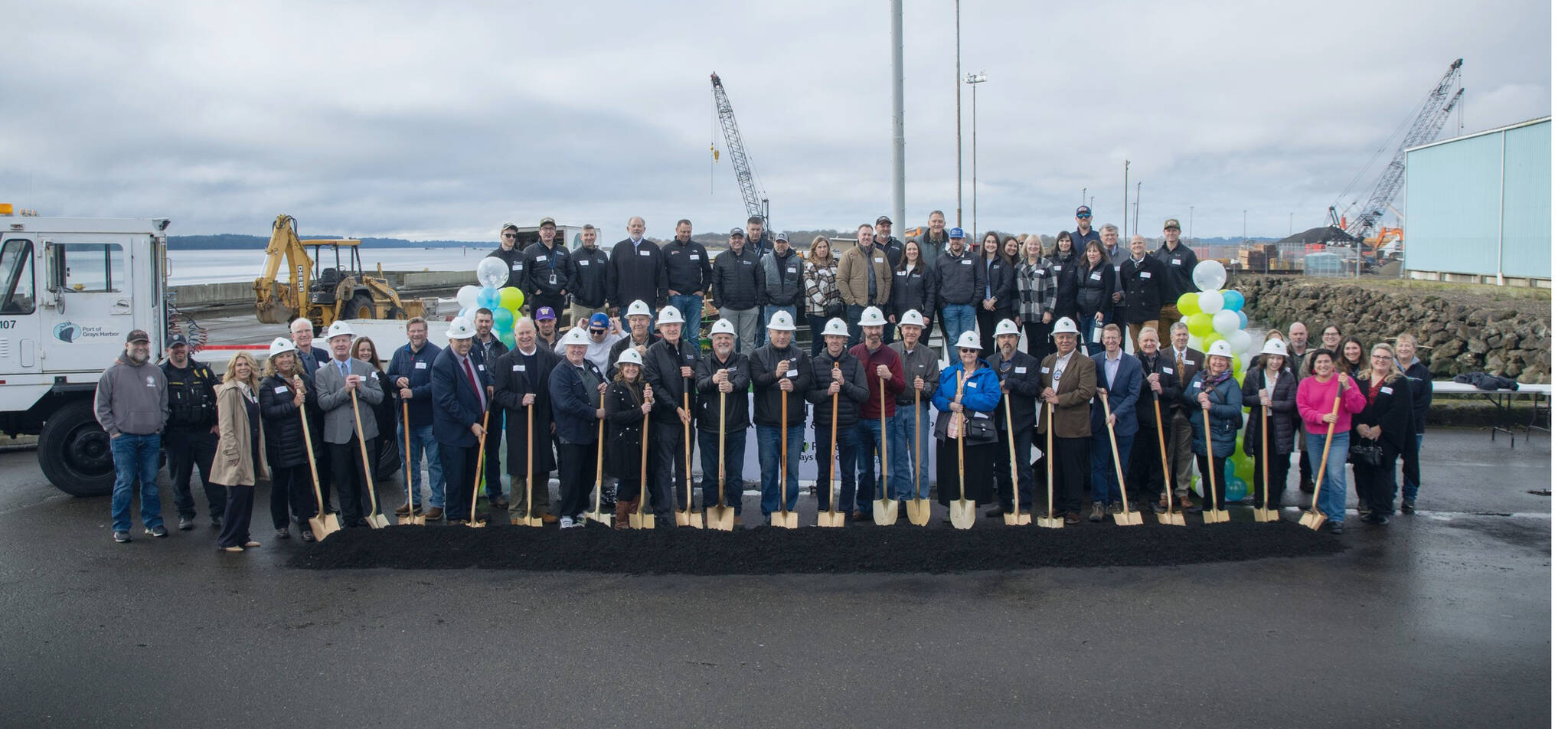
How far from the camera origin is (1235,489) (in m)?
9.07

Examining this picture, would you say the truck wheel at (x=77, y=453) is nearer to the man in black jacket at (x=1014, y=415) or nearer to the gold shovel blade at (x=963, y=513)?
the gold shovel blade at (x=963, y=513)

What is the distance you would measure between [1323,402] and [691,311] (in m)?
6.83

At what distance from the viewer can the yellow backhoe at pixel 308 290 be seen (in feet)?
74.2

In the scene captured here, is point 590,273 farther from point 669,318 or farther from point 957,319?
point 957,319

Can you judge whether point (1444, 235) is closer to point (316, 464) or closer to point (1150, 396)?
point (1150, 396)

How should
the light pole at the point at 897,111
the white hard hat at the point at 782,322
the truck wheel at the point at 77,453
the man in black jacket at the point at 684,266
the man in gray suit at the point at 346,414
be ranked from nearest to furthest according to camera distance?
1. the man in gray suit at the point at 346,414
2. the white hard hat at the point at 782,322
3. the truck wheel at the point at 77,453
4. the man in black jacket at the point at 684,266
5. the light pole at the point at 897,111

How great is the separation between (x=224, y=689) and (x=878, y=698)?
11.5 ft

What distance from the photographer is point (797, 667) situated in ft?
17.7

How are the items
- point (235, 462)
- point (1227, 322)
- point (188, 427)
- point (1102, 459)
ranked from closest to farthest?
point (235, 462), point (188, 427), point (1102, 459), point (1227, 322)

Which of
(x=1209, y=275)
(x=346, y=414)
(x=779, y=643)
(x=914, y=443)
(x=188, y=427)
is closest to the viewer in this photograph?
(x=779, y=643)

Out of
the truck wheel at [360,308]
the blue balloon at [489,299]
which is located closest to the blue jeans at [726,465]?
the blue balloon at [489,299]

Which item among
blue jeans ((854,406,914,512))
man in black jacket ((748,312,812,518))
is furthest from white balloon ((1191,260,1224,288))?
man in black jacket ((748,312,812,518))

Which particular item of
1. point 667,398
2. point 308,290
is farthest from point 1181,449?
point 308,290

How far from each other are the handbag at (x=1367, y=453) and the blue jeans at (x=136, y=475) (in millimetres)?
10236
